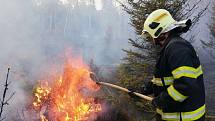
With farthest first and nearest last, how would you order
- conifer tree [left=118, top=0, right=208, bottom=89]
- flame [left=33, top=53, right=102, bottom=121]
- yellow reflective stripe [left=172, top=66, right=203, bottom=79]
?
1. conifer tree [left=118, top=0, right=208, bottom=89]
2. flame [left=33, top=53, right=102, bottom=121]
3. yellow reflective stripe [left=172, top=66, right=203, bottom=79]

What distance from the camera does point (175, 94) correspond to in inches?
122

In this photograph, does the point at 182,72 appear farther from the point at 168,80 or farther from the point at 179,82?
the point at 168,80

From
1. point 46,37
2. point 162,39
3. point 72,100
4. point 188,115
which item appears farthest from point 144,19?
point 46,37

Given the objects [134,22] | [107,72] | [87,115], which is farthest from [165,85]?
[107,72]

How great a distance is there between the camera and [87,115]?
24.0 feet

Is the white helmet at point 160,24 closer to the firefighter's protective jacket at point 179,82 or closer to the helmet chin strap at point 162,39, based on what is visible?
the helmet chin strap at point 162,39

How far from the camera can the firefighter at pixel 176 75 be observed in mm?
3021

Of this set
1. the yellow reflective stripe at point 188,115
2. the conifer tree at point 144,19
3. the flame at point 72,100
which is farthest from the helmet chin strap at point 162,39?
the conifer tree at point 144,19

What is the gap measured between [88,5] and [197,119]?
94.5ft

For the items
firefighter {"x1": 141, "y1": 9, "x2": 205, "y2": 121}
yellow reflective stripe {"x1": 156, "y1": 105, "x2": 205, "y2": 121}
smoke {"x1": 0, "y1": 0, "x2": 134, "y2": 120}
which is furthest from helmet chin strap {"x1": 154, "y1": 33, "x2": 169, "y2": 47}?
smoke {"x1": 0, "y1": 0, "x2": 134, "y2": 120}

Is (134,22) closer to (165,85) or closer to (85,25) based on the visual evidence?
(165,85)

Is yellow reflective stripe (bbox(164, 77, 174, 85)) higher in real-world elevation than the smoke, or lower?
lower

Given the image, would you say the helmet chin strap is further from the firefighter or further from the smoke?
the smoke

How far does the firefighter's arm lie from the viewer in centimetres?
300
